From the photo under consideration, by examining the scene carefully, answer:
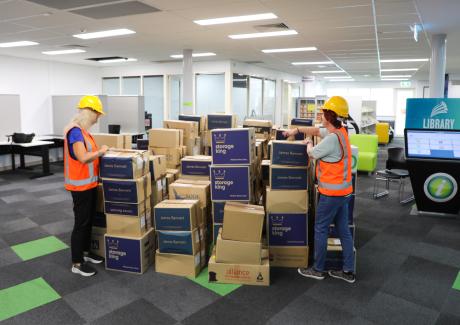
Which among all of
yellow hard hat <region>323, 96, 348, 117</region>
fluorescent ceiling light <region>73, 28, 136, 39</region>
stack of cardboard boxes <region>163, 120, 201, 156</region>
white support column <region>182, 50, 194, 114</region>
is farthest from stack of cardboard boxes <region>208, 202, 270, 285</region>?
white support column <region>182, 50, 194, 114</region>

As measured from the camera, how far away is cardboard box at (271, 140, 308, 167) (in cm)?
322

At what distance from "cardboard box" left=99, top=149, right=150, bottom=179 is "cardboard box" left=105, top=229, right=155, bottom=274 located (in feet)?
1.77

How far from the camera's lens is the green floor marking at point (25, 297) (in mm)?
2635

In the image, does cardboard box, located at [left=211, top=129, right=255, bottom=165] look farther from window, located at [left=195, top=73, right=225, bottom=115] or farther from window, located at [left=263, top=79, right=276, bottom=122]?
window, located at [left=263, top=79, right=276, bottom=122]

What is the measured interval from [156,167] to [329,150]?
1606 mm

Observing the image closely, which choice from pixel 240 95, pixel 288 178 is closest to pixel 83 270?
pixel 288 178

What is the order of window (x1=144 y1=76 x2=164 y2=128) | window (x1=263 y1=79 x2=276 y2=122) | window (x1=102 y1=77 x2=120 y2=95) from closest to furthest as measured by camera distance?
window (x1=144 y1=76 x2=164 y2=128)
window (x1=102 y1=77 x2=120 y2=95)
window (x1=263 y1=79 x2=276 y2=122)

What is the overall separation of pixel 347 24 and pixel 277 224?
351 centimetres

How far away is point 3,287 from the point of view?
297cm

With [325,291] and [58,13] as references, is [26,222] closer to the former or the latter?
[58,13]

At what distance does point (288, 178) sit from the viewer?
326 cm

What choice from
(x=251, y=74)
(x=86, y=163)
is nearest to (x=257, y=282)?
(x=86, y=163)

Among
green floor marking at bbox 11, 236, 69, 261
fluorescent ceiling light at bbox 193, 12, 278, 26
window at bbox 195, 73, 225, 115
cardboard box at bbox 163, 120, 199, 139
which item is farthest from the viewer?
window at bbox 195, 73, 225, 115

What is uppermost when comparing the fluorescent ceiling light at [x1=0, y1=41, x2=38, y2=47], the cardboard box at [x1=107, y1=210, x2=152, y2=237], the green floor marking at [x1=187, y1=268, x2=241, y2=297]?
the fluorescent ceiling light at [x1=0, y1=41, x2=38, y2=47]
